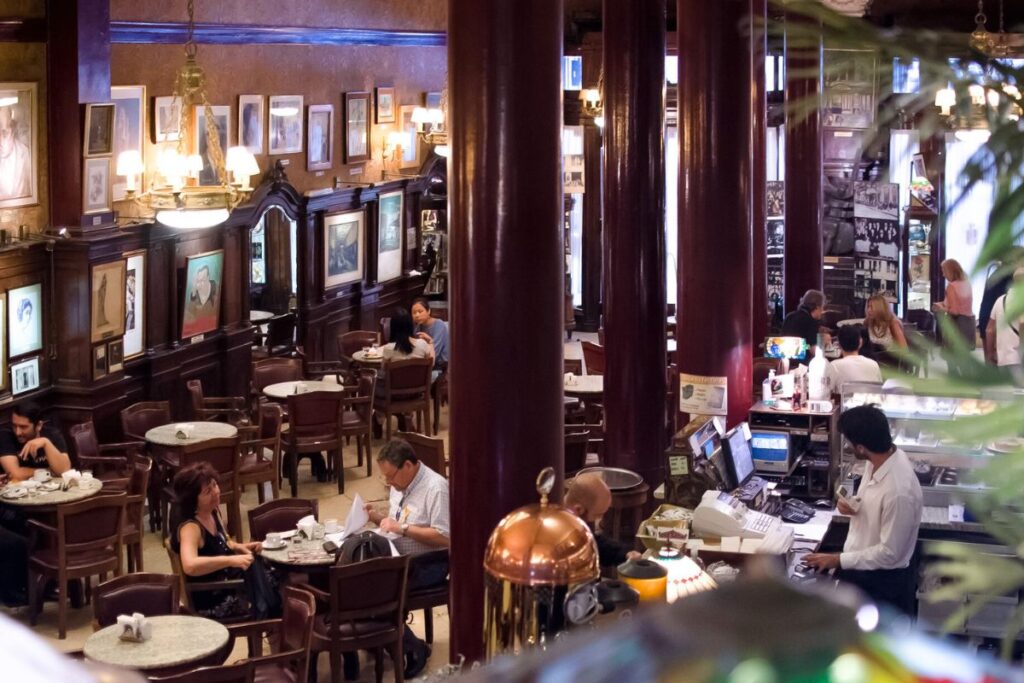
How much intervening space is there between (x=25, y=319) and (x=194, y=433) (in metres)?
1.47

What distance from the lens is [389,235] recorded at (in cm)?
1688

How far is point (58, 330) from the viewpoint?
1065 centimetres

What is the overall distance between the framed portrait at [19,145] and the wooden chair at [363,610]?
14.7 feet

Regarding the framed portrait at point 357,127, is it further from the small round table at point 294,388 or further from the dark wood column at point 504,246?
the dark wood column at point 504,246

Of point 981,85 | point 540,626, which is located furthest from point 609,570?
point 981,85

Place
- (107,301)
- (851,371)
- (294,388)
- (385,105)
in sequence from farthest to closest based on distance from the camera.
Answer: (385,105), (294,388), (107,301), (851,371)

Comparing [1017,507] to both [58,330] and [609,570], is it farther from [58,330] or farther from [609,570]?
[58,330]

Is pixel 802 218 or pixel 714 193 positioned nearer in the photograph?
pixel 714 193

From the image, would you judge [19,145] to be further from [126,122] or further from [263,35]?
[263,35]

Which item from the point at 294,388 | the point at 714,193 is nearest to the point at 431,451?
the point at 714,193

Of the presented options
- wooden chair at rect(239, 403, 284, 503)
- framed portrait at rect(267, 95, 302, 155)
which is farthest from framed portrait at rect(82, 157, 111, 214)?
framed portrait at rect(267, 95, 302, 155)

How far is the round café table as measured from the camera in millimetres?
6004

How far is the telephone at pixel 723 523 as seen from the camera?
650 cm

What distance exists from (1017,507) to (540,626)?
9.38 feet
